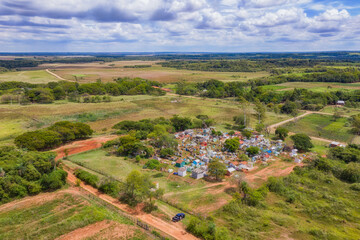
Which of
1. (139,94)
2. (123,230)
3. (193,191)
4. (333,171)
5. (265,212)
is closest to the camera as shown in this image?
(123,230)

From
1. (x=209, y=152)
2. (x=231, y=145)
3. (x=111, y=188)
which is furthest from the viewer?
(x=231, y=145)

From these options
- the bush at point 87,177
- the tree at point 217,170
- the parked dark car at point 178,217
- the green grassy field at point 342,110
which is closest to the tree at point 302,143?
the tree at point 217,170

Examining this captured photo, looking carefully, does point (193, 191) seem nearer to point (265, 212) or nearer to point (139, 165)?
point (265, 212)

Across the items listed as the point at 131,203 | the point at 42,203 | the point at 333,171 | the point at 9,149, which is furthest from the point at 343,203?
the point at 9,149

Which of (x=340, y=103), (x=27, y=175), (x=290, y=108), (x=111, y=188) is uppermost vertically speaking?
(x=340, y=103)

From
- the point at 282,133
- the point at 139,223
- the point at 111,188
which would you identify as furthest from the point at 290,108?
the point at 139,223

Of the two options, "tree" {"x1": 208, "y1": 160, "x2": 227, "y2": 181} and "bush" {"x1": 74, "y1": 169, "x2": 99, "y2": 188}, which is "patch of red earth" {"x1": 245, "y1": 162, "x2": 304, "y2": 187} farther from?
"bush" {"x1": 74, "y1": 169, "x2": 99, "y2": 188}

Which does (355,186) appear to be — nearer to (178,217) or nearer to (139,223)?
(178,217)
